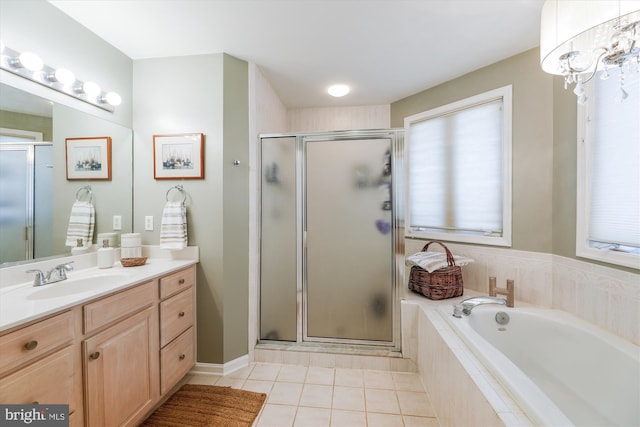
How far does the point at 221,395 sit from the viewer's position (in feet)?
5.74

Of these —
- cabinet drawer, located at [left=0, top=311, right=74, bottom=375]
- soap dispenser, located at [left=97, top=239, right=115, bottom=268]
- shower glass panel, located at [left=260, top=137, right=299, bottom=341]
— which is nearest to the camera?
cabinet drawer, located at [left=0, top=311, right=74, bottom=375]

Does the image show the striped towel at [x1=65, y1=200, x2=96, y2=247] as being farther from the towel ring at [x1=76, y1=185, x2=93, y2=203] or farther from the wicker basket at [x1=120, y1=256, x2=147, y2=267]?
the wicker basket at [x1=120, y1=256, x2=147, y2=267]

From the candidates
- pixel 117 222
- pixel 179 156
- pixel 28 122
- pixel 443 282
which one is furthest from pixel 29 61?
pixel 443 282

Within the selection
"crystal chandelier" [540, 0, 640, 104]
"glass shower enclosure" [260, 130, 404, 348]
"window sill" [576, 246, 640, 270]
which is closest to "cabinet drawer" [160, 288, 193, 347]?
"glass shower enclosure" [260, 130, 404, 348]

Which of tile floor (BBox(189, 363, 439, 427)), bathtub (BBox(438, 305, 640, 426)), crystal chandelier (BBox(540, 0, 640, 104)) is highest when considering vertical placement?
crystal chandelier (BBox(540, 0, 640, 104))

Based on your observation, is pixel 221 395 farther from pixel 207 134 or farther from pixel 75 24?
pixel 75 24

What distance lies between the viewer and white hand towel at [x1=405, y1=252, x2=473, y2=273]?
1996mm

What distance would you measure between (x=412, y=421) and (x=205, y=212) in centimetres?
196

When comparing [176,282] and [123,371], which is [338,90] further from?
[123,371]

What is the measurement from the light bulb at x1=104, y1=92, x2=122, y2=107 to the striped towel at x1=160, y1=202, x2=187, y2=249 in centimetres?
80

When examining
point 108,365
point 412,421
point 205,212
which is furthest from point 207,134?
point 412,421

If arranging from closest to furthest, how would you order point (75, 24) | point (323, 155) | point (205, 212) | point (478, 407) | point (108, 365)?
point (478, 407) → point (108, 365) → point (75, 24) → point (205, 212) → point (323, 155)

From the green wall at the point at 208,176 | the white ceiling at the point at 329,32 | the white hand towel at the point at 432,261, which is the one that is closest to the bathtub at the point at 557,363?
the white hand towel at the point at 432,261

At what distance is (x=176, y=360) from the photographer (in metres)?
1.73
